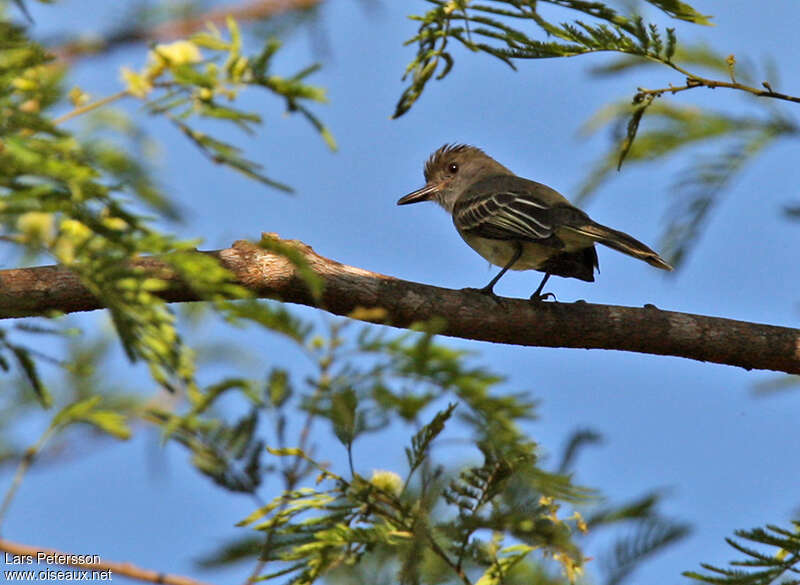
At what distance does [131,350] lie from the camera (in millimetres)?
1667

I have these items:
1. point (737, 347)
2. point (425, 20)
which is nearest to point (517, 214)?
point (737, 347)

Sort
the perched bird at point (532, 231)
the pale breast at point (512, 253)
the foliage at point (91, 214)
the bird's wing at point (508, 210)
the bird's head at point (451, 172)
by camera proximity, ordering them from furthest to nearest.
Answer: the bird's head at point (451, 172) → the pale breast at point (512, 253) → the bird's wing at point (508, 210) → the perched bird at point (532, 231) → the foliage at point (91, 214)

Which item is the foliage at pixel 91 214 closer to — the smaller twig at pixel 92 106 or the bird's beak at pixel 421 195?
the smaller twig at pixel 92 106

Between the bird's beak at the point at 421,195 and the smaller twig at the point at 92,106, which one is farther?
the bird's beak at the point at 421,195

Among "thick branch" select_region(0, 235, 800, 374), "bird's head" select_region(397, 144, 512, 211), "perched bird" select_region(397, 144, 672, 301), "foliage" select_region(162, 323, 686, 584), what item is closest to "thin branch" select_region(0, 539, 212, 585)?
"foliage" select_region(162, 323, 686, 584)

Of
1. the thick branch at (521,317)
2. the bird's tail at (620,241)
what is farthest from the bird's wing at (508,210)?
the thick branch at (521,317)

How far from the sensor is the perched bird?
5.16 m

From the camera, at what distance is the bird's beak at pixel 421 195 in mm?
7301

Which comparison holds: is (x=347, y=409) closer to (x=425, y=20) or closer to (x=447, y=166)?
(x=425, y=20)

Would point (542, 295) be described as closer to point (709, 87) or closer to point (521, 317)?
point (521, 317)

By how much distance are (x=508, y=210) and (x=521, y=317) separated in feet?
4.42

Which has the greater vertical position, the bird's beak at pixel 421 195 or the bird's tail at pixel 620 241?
the bird's beak at pixel 421 195

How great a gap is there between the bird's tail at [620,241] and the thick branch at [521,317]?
0.48 m

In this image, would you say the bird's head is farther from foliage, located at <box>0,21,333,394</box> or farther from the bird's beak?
foliage, located at <box>0,21,333,394</box>
